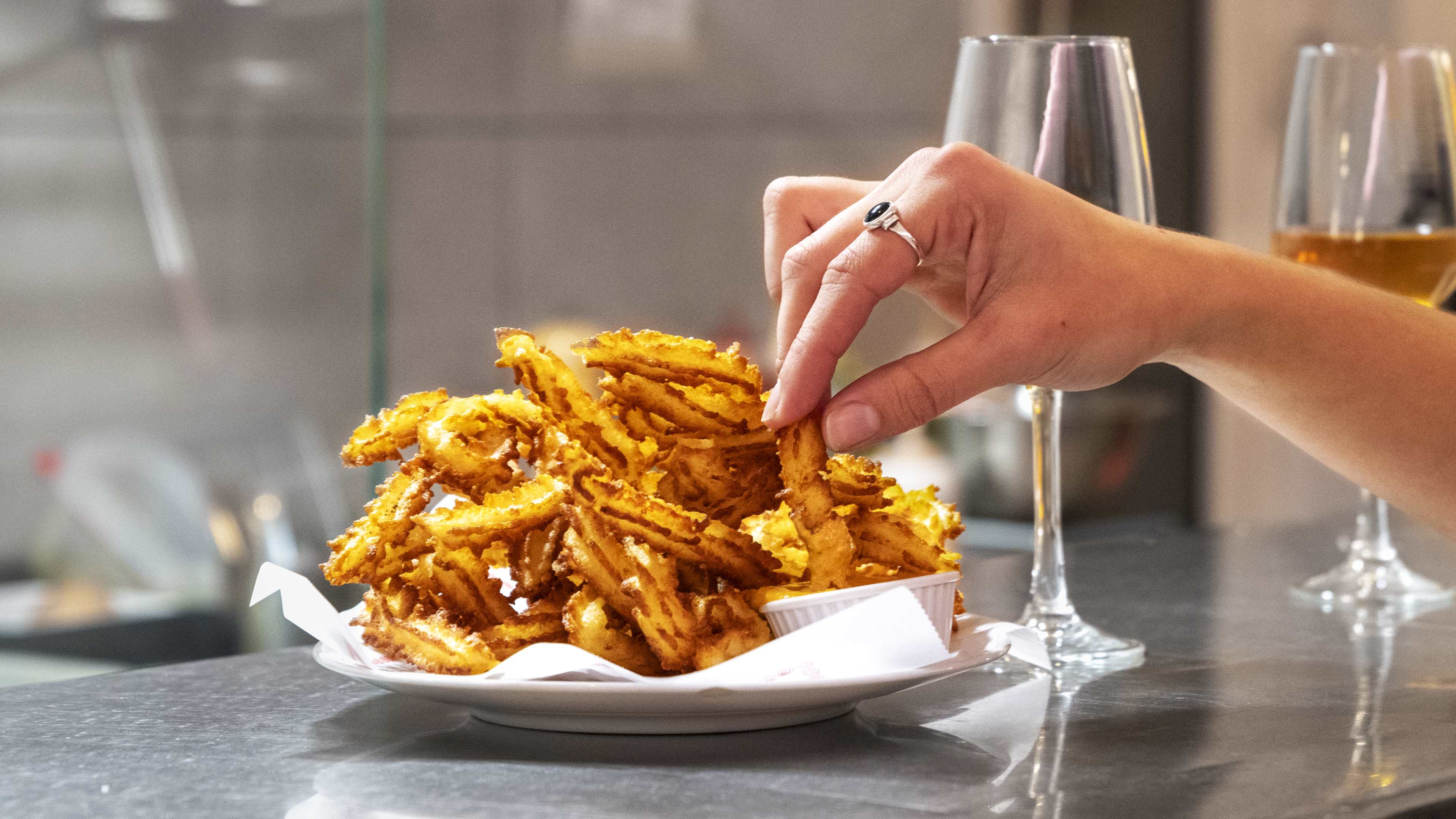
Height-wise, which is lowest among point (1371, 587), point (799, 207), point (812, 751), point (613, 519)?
point (1371, 587)

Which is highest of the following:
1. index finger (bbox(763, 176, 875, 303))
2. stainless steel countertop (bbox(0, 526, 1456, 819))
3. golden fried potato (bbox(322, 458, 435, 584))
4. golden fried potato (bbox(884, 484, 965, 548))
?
index finger (bbox(763, 176, 875, 303))

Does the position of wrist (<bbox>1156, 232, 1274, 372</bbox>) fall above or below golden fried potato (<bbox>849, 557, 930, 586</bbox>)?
above

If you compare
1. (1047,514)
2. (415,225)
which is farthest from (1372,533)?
(415,225)

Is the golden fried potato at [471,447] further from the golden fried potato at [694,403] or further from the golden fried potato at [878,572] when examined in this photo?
the golden fried potato at [878,572]

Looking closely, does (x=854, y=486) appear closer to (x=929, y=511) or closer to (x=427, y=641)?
(x=929, y=511)

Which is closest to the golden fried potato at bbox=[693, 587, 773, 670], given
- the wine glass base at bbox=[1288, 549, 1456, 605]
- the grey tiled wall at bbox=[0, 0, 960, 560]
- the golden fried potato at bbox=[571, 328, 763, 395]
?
the golden fried potato at bbox=[571, 328, 763, 395]

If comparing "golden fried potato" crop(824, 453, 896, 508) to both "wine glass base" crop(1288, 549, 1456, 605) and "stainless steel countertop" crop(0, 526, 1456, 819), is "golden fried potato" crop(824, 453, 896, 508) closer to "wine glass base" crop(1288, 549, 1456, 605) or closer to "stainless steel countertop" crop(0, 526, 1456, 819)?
"stainless steel countertop" crop(0, 526, 1456, 819)
